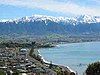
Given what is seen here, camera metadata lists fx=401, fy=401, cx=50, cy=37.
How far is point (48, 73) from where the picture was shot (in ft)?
119

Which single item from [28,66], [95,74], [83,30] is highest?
[95,74]

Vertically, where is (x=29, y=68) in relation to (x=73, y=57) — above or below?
above

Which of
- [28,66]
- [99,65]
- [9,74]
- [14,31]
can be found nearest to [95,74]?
[99,65]

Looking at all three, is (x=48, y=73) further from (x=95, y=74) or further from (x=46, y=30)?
(x=46, y=30)

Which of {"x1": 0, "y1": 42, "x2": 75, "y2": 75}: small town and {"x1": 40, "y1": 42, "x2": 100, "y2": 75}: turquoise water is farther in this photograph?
{"x1": 40, "y1": 42, "x2": 100, "y2": 75}: turquoise water

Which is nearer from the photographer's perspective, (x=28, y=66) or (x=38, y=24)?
(x=28, y=66)

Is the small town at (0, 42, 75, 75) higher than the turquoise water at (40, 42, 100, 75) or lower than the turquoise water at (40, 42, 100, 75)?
higher

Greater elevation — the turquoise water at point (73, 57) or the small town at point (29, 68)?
the small town at point (29, 68)

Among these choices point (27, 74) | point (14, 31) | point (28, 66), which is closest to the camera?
point (27, 74)

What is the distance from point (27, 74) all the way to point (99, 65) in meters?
9.59

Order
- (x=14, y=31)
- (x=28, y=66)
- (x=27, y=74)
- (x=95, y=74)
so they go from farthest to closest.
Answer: (x=14, y=31) → (x=28, y=66) → (x=27, y=74) → (x=95, y=74)

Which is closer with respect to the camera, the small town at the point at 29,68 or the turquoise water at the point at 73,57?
the small town at the point at 29,68

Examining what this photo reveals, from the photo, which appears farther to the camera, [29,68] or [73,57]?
[73,57]

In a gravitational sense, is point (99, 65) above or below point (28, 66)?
above
